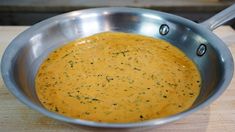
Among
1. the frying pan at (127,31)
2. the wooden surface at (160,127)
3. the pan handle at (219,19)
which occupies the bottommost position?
the wooden surface at (160,127)

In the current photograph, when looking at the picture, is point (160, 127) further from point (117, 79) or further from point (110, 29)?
point (110, 29)

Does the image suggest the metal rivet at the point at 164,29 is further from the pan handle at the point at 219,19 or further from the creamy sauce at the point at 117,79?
the pan handle at the point at 219,19

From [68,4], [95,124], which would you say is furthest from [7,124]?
[68,4]

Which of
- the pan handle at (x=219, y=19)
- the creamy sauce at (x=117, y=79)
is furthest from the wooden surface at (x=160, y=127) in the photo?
the pan handle at (x=219, y=19)

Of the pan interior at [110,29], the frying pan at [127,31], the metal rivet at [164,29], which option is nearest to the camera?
the frying pan at [127,31]

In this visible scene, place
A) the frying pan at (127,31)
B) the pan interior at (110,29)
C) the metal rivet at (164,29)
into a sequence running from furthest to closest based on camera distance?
the metal rivet at (164,29) → the pan interior at (110,29) → the frying pan at (127,31)

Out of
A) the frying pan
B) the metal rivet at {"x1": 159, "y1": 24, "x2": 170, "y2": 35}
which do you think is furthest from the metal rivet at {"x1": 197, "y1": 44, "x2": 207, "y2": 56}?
the metal rivet at {"x1": 159, "y1": 24, "x2": 170, "y2": 35}

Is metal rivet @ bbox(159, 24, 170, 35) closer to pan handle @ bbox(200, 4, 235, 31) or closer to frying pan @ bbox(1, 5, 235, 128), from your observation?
frying pan @ bbox(1, 5, 235, 128)

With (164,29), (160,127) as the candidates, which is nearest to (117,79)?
(160,127)
